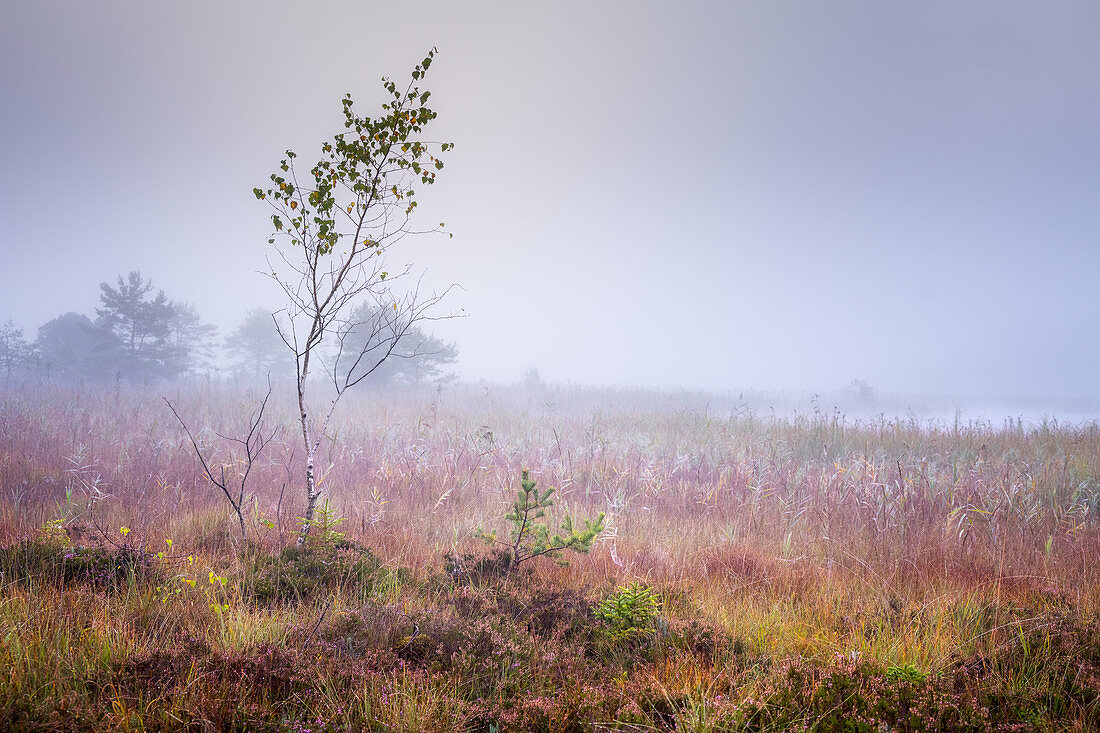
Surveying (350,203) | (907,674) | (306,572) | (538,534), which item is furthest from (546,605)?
(350,203)

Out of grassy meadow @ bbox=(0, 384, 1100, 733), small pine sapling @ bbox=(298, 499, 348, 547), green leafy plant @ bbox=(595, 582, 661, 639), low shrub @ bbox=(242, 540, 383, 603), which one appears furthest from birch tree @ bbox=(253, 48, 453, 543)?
green leafy plant @ bbox=(595, 582, 661, 639)

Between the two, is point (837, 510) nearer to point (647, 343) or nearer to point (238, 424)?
point (238, 424)

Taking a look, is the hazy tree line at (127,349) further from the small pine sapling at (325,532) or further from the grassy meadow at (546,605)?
the small pine sapling at (325,532)

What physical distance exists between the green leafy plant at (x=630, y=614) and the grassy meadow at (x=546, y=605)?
0.05 ft

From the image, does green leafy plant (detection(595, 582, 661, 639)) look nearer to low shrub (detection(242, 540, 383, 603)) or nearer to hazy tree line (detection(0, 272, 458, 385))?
low shrub (detection(242, 540, 383, 603))

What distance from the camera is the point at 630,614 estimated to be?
2797 mm

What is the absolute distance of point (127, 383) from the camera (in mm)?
21500

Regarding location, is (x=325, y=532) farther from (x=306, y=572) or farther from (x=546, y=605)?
(x=546, y=605)

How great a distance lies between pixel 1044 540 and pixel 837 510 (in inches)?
76.2

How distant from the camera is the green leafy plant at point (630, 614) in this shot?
8.93ft

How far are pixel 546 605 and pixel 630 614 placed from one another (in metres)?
0.65

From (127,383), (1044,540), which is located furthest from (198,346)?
(1044,540)

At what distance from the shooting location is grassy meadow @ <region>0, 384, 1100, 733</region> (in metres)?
1.94

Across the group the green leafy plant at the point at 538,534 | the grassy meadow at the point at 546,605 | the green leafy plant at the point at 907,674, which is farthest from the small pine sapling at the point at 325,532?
the green leafy plant at the point at 907,674
